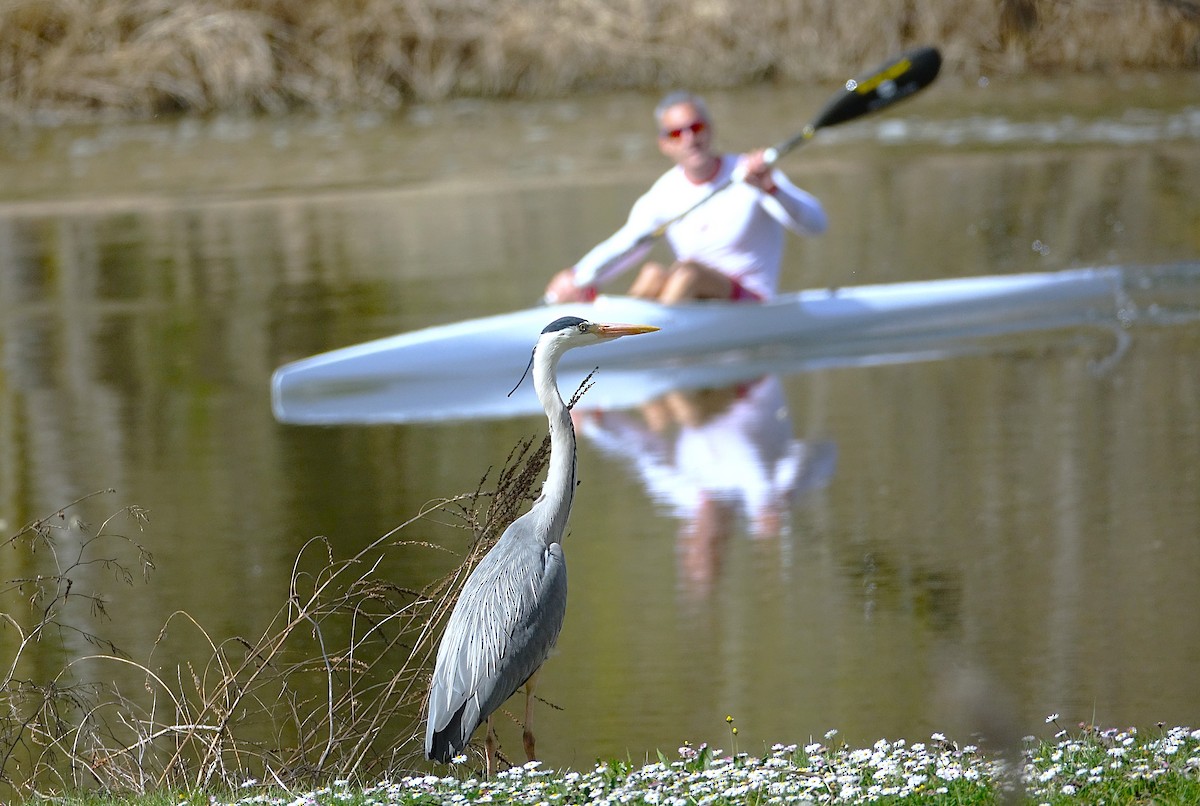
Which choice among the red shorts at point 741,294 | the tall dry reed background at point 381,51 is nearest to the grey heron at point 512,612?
the red shorts at point 741,294

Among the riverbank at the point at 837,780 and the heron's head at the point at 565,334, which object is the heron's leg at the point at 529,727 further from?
the heron's head at the point at 565,334

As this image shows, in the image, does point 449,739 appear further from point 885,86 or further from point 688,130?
point 885,86

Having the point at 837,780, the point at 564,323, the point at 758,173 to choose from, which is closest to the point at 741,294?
the point at 758,173

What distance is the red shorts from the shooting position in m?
8.32

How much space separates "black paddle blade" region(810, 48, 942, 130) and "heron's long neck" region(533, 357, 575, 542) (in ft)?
19.2

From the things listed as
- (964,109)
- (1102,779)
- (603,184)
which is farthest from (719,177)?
(964,109)

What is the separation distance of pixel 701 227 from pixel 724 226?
122mm

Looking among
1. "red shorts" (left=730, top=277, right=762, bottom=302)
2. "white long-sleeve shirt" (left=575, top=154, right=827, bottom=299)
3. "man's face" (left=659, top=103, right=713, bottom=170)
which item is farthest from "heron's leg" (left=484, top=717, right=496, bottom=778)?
"red shorts" (left=730, top=277, right=762, bottom=302)

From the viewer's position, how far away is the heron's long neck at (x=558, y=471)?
11.9 ft

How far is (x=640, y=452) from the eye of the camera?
23.0 ft

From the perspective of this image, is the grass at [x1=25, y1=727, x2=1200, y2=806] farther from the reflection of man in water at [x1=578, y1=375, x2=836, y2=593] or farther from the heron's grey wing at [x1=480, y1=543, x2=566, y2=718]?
the reflection of man in water at [x1=578, y1=375, x2=836, y2=593]

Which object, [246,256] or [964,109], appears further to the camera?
[964,109]

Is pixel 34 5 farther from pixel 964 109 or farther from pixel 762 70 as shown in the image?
pixel 964 109

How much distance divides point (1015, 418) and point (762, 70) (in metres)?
13.9
